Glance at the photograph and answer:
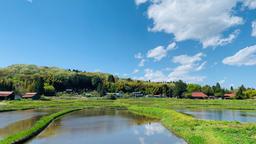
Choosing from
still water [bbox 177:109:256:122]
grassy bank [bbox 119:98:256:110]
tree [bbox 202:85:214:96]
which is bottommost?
still water [bbox 177:109:256:122]

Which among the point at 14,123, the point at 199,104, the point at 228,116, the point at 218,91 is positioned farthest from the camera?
the point at 218,91

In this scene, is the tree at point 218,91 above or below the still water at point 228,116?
above

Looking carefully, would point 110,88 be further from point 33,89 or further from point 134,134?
point 134,134

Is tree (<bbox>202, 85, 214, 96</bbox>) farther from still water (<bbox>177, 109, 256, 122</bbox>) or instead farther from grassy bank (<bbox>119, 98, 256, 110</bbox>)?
still water (<bbox>177, 109, 256, 122</bbox>)

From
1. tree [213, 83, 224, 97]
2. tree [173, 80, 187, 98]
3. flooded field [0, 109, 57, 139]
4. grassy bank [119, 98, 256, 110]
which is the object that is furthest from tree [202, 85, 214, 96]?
flooded field [0, 109, 57, 139]

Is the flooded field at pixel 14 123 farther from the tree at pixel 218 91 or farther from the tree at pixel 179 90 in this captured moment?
the tree at pixel 218 91

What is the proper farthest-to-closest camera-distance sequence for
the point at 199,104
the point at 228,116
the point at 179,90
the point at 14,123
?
the point at 179,90 → the point at 199,104 → the point at 228,116 → the point at 14,123

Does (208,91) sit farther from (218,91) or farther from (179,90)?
(179,90)

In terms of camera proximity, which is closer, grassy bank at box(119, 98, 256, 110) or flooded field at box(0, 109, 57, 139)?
flooded field at box(0, 109, 57, 139)

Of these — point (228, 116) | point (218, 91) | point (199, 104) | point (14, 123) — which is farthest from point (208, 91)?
point (14, 123)

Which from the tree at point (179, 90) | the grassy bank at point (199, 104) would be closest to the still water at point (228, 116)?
the grassy bank at point (199, 104)

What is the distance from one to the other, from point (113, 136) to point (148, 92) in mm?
158117

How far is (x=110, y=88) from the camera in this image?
187750mm

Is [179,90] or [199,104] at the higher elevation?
[179,90]
